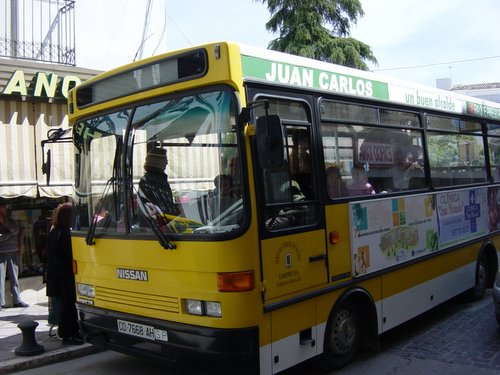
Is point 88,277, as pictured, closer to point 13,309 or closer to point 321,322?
point 321,322

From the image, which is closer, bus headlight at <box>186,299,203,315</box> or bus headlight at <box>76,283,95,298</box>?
bus headlight at <box>186,299,203,315</box>

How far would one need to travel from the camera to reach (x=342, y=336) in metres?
5.18

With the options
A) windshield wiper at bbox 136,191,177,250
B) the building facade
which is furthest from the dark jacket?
the building facade

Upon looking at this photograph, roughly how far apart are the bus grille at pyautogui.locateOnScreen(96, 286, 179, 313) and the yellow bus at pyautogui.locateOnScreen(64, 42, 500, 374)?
0.05ft

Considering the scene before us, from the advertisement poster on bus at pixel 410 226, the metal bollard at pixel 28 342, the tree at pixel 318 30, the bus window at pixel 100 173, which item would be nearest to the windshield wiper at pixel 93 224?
the bus window at pixel 100 173

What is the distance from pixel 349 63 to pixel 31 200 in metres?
10.9

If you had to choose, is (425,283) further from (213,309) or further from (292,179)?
(213,309)

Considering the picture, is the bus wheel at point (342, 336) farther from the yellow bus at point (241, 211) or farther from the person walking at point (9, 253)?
the person walking at point (9, 253)

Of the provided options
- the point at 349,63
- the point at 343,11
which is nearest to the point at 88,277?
the point at 349,63

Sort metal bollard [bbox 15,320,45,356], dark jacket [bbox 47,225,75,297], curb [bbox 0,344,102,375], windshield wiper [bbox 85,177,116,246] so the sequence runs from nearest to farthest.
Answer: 1. windshield wiper [bbox 85,177,116,246]
2. curb [bbox 0,344,102,375]
3. metal bollard [bbox 15,320,45,356]
4. dark jacket [bbox 47,225,75,297]

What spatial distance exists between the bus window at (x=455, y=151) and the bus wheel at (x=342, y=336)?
250 centimetres

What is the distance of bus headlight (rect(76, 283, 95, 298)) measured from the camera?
16.6ft

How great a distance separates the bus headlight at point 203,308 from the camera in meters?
4.05

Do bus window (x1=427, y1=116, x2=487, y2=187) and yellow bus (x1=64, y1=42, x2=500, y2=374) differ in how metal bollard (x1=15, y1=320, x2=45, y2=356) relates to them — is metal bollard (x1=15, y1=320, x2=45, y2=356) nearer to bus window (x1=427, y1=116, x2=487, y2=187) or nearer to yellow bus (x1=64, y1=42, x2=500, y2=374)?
yellow bus (x1=64, y1=42, x2=500, y2=374)
